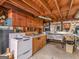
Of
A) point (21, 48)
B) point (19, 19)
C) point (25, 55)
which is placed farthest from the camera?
point (19, 19)

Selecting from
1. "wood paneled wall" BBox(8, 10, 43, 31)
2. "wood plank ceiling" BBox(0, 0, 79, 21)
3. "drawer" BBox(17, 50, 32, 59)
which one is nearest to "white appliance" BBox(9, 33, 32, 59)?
"drawer" BBox(17, 50, 32, 59)

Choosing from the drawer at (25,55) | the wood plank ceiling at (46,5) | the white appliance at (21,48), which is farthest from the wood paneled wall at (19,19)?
the drawer at (25,55)

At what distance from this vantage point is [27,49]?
3.12 meters

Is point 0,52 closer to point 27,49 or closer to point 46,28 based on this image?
point 27,49

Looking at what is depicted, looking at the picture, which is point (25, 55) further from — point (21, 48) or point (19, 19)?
point (19, 19)

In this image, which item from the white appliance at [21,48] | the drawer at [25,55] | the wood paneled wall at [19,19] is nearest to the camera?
the white appliance at [21,48]

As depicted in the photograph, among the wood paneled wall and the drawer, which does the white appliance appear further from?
the wood paneled wall

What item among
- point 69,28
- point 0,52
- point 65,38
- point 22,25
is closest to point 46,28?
point 69,28

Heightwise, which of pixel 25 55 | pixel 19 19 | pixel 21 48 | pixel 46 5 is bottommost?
pixel 25 55

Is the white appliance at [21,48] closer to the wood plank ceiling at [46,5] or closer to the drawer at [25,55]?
the drawer at [25,55]

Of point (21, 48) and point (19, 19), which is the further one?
point (19, 19)

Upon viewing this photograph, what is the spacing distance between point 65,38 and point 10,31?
3.58m

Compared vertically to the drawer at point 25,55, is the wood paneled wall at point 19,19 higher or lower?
higher

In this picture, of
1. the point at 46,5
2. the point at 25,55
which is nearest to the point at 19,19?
the point at 46,5
